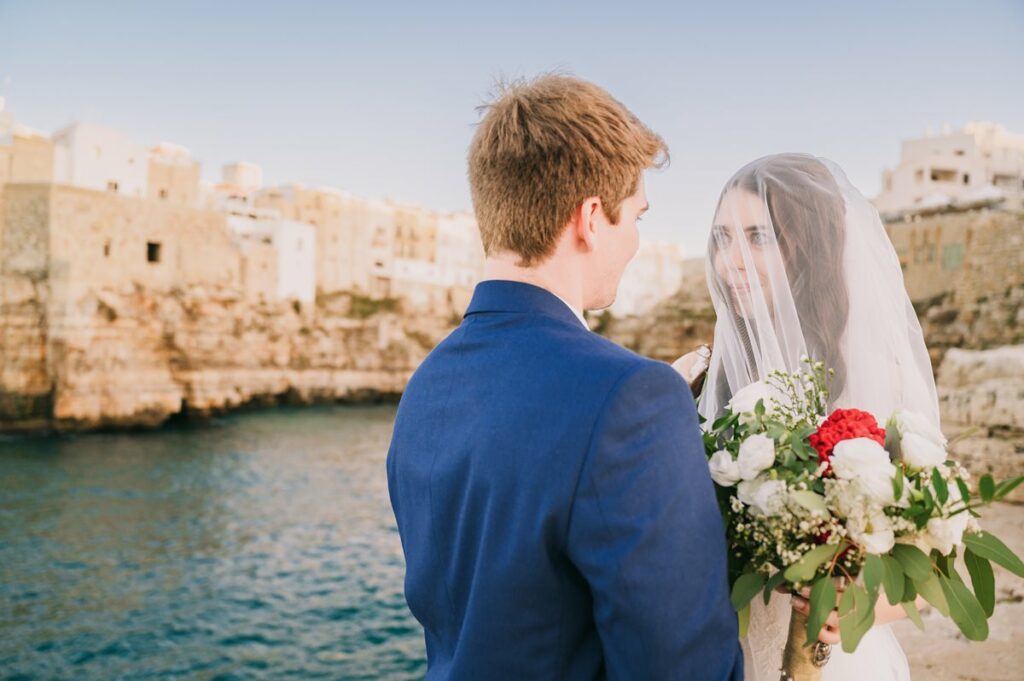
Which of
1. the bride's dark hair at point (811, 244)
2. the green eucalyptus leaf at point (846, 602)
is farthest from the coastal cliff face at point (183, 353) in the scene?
the green eucalyptus leaf at point (846, 602)

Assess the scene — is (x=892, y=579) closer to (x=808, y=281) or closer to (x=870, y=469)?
(x=870, y=469)

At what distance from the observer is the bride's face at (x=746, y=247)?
2.86 meters

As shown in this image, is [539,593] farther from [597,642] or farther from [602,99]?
[602,99]

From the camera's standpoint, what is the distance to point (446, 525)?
1563mm

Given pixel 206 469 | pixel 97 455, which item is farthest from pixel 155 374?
pixel 206 469

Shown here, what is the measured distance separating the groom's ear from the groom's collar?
0.15 meters

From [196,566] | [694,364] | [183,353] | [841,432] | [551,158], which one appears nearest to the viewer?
[551,158]

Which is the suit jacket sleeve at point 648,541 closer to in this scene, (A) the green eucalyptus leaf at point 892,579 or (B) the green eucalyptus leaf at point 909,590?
(A) the green eucalyptus leaf at point 892,579

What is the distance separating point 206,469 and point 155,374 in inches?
473

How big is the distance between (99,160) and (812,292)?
156ft

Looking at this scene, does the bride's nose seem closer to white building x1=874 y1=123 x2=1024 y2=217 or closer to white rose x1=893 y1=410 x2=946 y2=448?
white rose x1=893 y1=410 x2=946 y2=448

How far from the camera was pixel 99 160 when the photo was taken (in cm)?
4144

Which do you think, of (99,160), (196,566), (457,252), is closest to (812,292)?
(196,566)

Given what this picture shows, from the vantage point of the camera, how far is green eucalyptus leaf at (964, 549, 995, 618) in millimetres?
1793
